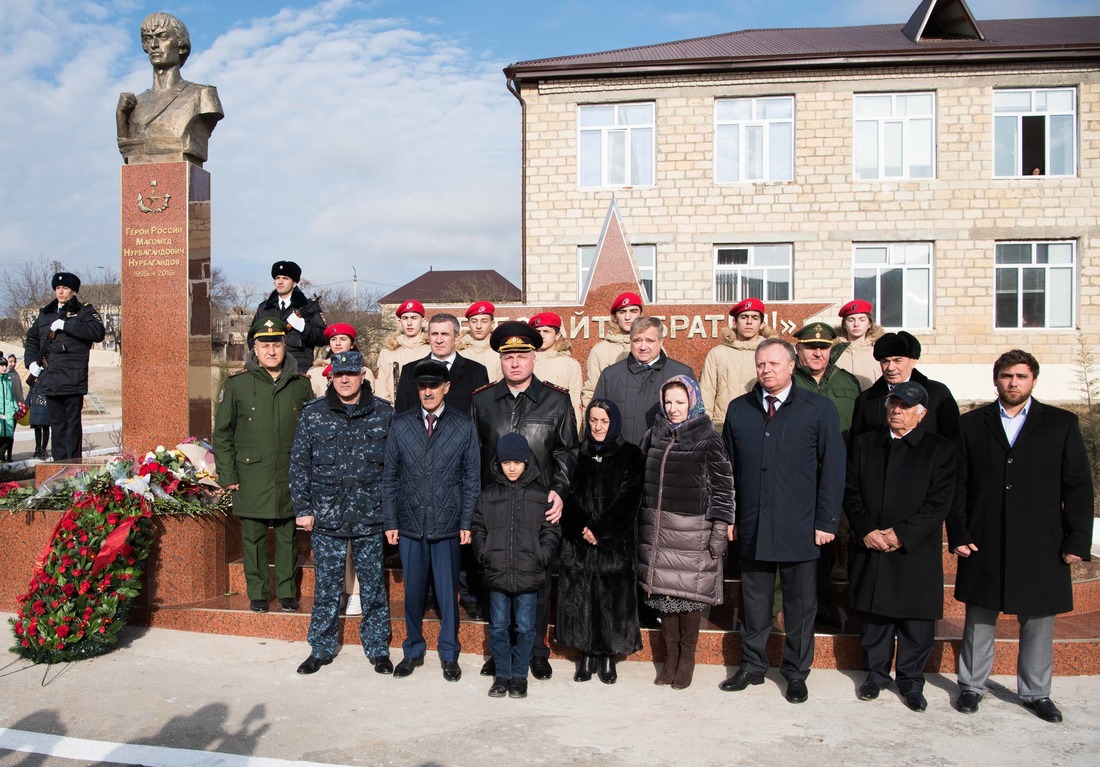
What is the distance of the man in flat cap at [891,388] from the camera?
191 inches

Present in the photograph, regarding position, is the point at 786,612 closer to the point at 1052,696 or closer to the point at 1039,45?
the point at 1052,696

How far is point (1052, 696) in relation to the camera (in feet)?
14.3

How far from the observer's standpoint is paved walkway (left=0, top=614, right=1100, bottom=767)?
3.63 metres

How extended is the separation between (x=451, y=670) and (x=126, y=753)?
1614 millimetres

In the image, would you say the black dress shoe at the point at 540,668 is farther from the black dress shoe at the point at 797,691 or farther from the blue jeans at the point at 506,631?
the black dress shoe at the point at 797,691

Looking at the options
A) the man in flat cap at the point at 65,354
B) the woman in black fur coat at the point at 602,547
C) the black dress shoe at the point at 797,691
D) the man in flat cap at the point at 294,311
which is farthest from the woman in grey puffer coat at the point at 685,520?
the man in flat cap at the point at 65,354

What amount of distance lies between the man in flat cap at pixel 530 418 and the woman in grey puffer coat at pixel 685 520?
1.82 feet

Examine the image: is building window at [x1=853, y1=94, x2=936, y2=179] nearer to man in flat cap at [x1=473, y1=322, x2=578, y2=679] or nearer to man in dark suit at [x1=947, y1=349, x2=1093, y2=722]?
man in dark suit at [x1=947, y1=349, x2=1093, y2=722]

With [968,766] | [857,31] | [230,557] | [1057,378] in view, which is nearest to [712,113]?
[857,31]

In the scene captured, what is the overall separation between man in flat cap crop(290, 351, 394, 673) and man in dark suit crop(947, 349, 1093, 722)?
3.20 metres

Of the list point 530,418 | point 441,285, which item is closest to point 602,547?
point 530,418

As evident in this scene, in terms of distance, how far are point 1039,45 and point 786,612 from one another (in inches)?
723

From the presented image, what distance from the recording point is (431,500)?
4.64 metres

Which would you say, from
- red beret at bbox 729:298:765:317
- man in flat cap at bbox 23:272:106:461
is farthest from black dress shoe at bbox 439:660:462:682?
man in flat cap at bbox 23:272:106:461
